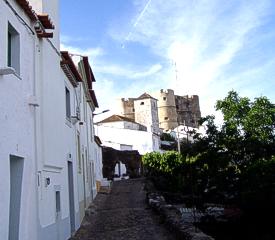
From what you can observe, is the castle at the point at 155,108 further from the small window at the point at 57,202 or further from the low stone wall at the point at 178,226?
the small window at the point at 57,202

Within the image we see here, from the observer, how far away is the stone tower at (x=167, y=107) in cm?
9794

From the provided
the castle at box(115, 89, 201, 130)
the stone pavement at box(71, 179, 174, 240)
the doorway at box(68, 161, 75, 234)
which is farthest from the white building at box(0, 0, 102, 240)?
the castle at box(115, 89, 201, 130)

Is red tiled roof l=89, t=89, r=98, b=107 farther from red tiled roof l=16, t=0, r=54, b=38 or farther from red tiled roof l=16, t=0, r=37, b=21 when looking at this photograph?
red tiled roof l=16, t=0, r=37, b=21

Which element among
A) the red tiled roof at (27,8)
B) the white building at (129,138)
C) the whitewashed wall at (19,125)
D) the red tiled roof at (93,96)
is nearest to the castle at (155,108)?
the white building at (129,138)

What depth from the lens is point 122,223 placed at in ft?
55.9

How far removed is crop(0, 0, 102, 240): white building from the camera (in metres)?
7.98

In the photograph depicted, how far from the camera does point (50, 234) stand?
422 inches

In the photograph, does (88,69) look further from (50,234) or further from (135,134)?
(135,134)

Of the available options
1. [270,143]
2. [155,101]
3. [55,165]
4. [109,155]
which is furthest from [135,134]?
[55,165]

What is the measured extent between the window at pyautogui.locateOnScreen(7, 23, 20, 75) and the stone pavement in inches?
274

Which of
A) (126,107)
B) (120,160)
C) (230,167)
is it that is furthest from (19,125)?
(126,107)

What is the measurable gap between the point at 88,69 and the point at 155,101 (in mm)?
68986

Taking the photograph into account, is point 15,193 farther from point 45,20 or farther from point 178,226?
point 178,226

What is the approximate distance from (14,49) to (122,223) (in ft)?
32.4
